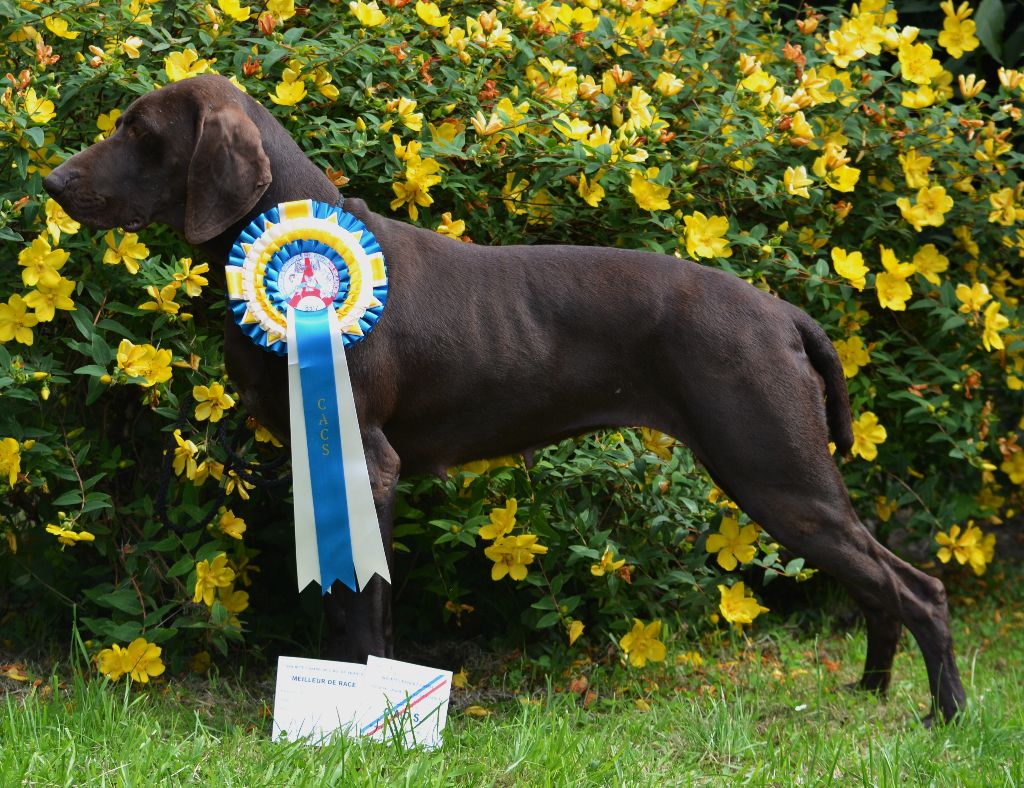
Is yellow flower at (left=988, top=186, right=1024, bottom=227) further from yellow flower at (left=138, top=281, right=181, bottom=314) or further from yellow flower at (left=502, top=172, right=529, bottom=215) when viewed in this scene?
yellow flower at (left=138, top=281, right=181, bottom=314)

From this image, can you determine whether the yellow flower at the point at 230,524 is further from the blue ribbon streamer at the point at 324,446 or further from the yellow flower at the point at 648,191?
the yellow flower at the point at 648,191

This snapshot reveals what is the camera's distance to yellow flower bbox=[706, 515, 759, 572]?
372cm

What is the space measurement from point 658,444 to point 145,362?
1629 millimetres

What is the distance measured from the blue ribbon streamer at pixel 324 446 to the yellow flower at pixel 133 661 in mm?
617

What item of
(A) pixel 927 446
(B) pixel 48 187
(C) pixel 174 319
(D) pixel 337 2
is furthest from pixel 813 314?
(B) pixel 48 187

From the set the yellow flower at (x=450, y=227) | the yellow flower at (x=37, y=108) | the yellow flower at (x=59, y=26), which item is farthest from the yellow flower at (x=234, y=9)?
the yellow flower at (x=450, y=227)

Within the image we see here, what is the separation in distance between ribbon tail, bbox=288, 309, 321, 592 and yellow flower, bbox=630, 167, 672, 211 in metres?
1.24

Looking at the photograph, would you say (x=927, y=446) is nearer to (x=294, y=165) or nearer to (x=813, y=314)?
(x=813, y=314)

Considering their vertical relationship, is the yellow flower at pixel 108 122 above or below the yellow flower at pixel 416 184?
above

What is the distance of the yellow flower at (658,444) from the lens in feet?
12.4

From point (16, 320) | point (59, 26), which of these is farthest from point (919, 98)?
point (16, 320)

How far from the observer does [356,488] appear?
3033 mm

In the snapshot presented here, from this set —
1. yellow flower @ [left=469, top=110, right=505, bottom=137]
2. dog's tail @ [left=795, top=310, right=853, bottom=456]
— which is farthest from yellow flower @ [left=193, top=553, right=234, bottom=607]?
dog's tail @ [left=795, top=310, right=853, bottom=456]

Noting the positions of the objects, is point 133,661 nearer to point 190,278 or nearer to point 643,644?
point 190,278
